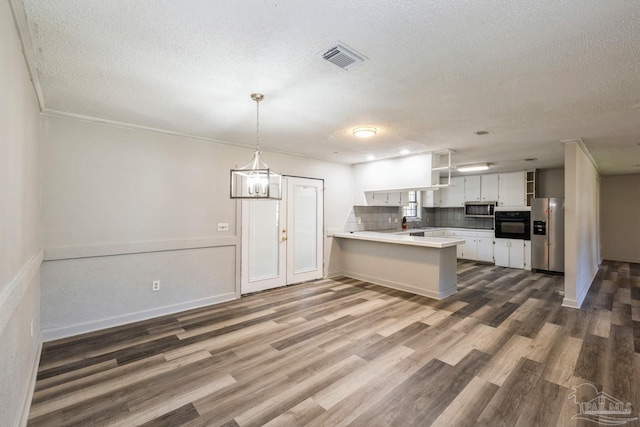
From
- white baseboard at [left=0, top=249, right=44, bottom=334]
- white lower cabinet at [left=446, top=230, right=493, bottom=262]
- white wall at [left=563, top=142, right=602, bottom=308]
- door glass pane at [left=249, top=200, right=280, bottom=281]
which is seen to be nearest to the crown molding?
white baseboard at [left=0, top=249, right=44, bottom=334]

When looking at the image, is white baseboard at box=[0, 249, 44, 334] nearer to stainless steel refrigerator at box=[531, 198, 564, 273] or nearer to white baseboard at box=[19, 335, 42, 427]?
white baseboard at box=[19, 335, 42, 427]

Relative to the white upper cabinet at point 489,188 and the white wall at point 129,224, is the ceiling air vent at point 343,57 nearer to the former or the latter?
the white wall at point 129,224

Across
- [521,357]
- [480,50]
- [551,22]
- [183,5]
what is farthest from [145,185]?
[521,357]

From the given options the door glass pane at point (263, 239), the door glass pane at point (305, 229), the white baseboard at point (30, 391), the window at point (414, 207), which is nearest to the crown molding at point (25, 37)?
the white baseboard at point (30, 391)

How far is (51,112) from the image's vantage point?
123 inches

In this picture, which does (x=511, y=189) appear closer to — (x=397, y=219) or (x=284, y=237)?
(x=397, y=219)

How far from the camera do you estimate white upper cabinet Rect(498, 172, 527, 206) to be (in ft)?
22.7

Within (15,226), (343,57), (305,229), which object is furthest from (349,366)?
(305,229)

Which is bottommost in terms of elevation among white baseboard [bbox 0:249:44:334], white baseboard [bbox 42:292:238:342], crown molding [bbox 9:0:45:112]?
white baseboard [bbox 42:292:238:342]

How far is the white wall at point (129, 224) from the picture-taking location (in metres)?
3.18

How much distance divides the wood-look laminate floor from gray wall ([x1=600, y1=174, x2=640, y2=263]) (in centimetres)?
460

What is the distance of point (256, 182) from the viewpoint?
2707 mm

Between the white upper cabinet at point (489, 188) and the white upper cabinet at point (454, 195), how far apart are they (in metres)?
0.51

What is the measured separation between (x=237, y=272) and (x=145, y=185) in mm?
1795
